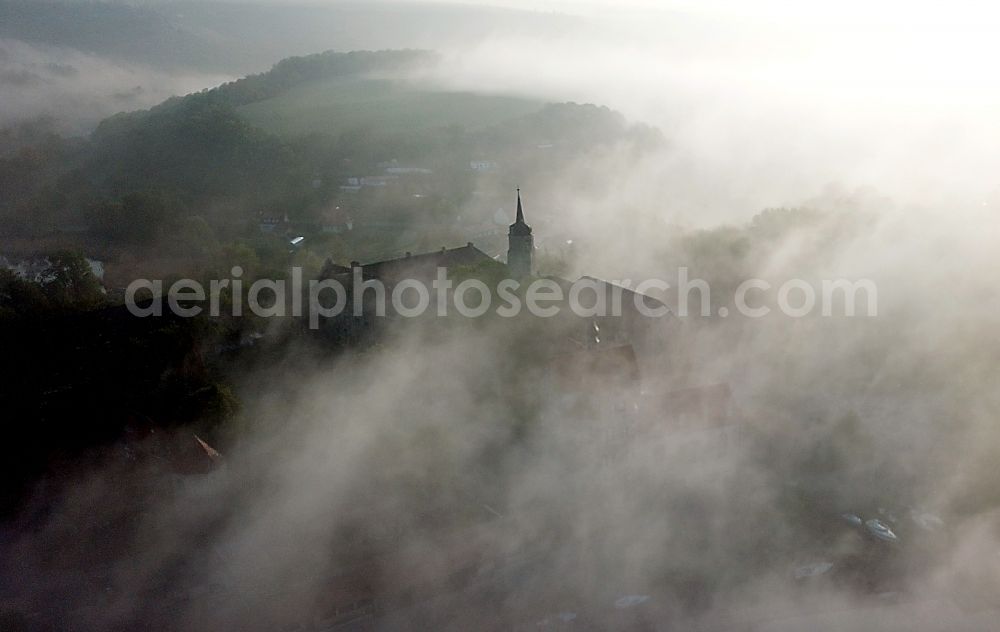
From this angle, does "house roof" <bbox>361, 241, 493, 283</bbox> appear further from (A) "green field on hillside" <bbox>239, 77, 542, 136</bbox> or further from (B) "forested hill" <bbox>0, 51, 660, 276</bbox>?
(A) "green field on hillside" <bbox>239, 77, 542, 136</bbox>

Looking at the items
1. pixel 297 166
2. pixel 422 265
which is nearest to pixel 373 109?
pixel 297 166

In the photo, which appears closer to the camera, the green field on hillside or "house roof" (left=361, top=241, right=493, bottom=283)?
"house roof" (left=361, top=241, right=493, bottom=283)

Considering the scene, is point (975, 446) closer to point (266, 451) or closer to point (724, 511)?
point (724, 511)

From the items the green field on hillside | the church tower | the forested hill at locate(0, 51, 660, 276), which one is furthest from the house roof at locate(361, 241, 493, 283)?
the green field on hillside

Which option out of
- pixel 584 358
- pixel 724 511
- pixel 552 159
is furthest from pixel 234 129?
pixel 724 511

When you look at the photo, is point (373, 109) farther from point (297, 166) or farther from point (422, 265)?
point (422, 265)
